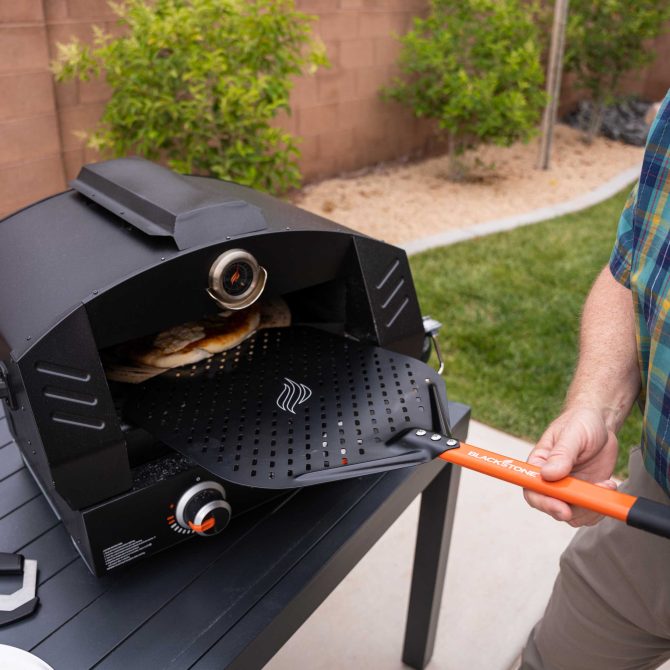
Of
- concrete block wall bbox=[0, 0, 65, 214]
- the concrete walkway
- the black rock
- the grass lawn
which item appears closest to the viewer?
the concrete walkway

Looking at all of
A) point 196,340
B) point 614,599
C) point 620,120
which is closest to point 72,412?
point 196,340

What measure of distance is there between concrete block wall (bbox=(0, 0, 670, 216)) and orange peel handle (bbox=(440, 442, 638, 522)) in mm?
2992

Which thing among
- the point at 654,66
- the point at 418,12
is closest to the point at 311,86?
the point at 418,12

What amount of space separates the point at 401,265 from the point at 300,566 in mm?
519

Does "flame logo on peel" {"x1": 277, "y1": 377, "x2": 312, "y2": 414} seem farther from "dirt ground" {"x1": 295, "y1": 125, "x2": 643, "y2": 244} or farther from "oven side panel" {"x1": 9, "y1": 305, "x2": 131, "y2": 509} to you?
"dirt ground" {"x1": 295, "y1": 125, "x2": 643, "y2": 244}

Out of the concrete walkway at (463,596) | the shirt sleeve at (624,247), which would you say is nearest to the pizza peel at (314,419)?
the shirt sleeve at (624,247)

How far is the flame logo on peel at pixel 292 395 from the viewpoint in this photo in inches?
41.1

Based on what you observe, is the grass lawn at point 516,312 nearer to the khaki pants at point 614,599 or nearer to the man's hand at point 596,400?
the khaki pants at point 614,599

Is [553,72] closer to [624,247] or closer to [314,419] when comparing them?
[624,247]

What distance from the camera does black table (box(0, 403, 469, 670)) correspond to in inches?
35.2

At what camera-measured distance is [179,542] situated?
3.42 feet

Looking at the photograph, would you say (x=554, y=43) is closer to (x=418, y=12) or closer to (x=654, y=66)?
(x=418, y=12)

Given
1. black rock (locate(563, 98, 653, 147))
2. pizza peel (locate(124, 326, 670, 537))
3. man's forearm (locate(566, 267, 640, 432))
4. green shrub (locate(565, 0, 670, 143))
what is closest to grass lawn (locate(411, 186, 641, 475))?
man's forearm (locate(566, 267, 640, 432))

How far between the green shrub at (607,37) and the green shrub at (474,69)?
1180 mm
